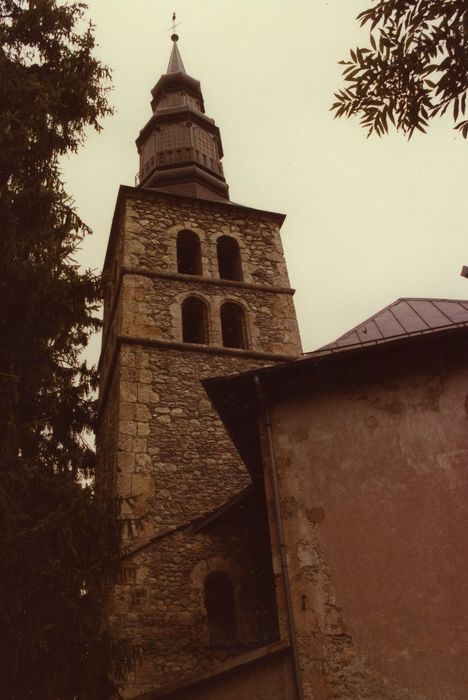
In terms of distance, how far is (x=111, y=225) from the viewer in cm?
1844

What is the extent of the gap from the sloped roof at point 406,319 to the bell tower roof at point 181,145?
9276mm

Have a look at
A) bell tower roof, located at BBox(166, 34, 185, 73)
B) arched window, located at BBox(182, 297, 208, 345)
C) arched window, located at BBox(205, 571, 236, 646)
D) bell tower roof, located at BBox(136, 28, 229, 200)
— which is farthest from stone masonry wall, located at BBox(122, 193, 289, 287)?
bell tower roof, located at BBox(166, 34, 185, 73)

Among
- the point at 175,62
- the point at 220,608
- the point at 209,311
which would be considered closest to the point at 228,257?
the point at 209,311

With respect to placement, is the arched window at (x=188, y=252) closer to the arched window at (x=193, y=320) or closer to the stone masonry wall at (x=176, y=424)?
the stone masonry wall at (x=176, y=424)

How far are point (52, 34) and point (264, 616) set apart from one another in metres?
8.41

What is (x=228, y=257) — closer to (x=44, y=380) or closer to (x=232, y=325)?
(x=232, y=325)

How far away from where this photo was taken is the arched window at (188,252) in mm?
16938

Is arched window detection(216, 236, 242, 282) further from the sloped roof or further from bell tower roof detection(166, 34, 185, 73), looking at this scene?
bell tower roof detection(166, 34, 185, 73)

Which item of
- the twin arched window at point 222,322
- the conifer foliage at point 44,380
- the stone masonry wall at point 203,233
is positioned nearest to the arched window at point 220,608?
Result: the conifer foliage at point 44,380

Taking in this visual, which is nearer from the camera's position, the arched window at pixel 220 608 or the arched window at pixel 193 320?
the arched window at pixel 220 608

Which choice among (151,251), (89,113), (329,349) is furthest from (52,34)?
(151,251)

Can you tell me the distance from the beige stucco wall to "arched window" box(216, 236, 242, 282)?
9800mm

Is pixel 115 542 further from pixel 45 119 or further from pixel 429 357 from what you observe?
pixel 45 119

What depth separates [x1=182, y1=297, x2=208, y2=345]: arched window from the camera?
15.2m
